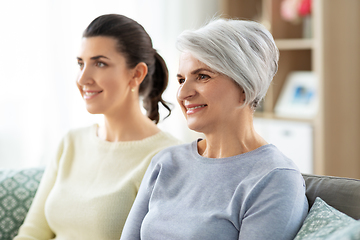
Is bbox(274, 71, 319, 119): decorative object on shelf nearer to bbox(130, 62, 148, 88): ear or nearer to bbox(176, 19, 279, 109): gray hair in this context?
bbox(130, 62, 148, 88): ear

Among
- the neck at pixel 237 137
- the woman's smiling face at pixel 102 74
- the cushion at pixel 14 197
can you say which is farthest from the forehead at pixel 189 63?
the cushion at pixel 14 197

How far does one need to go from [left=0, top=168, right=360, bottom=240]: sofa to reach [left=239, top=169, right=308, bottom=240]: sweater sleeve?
3 centimetres

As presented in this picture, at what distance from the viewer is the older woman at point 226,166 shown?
1054 mm

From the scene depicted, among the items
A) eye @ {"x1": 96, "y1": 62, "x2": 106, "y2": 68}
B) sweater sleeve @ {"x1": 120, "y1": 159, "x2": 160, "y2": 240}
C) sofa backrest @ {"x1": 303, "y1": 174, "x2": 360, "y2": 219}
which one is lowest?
sweater sleeve @ {"x1": 120, "y1": 159, "x2": 160, "y2": 240}

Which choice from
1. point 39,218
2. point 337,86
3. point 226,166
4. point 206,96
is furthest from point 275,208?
point 337,86

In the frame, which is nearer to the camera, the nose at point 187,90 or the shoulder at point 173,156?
the nose at point 187,90

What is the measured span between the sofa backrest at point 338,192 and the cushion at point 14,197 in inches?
43.5

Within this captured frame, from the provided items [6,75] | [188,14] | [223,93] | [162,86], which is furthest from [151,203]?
[188,14]

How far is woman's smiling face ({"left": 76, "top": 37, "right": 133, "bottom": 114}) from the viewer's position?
1590 mm

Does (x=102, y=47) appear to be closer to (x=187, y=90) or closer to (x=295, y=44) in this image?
(x=187, y=90)

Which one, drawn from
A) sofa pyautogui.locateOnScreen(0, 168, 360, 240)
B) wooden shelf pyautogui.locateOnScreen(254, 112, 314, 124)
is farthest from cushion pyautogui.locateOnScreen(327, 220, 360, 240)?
wooden shelf pyautogui.locateOnScreen(254, 112, 314, 124)

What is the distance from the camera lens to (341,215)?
1.04 meters

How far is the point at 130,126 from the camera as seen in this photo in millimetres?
1667

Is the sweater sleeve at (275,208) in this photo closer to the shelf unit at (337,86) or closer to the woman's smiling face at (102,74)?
the woman's smiling face at (102,74)
